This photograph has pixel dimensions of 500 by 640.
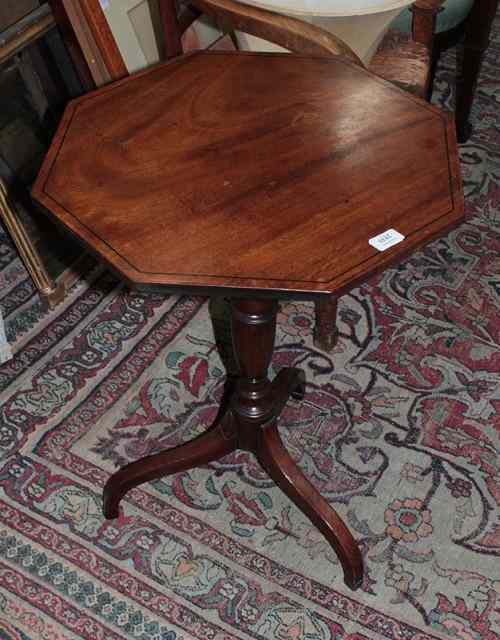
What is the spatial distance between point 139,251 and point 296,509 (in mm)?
735

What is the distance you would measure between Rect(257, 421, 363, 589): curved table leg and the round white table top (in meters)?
0.81

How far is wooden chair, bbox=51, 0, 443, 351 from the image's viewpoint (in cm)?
148

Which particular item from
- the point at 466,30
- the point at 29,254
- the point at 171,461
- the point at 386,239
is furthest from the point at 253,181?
the point at 466,30

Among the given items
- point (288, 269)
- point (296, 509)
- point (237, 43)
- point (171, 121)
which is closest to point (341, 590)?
point (296, 509)

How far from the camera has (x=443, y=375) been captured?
1.71 m

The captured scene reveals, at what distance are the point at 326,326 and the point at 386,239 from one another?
0.71 m

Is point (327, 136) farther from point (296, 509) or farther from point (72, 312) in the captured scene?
point (72, 312)

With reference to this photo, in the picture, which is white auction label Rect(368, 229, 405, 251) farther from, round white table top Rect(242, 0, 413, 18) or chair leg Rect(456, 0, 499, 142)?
chair leg Rect(456, 0, 499, 142)

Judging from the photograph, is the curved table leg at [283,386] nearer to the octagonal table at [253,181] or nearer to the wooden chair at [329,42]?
the octagonal table at [253,181]

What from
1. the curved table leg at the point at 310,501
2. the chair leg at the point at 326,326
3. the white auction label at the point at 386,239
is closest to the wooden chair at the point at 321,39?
the chair leg at the point at 326,326

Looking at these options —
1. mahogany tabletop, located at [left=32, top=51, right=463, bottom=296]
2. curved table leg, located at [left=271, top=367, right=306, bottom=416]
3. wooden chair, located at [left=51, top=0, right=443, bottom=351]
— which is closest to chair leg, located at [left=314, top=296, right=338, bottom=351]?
wooden chair, located at [left=51, top=0, right=443, bottom=351]

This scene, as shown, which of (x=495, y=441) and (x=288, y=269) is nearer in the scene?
(x=288, y=269)

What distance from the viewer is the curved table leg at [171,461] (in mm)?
1465

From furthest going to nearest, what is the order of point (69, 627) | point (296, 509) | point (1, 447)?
point (1, 447) → point (296, 509) → point (69, 627)
